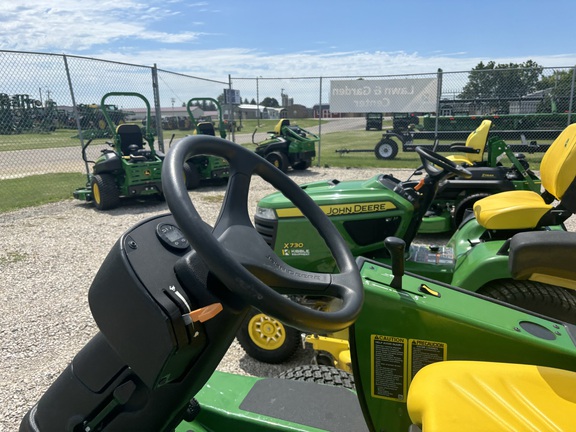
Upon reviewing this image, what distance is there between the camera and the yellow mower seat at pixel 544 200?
2.67m

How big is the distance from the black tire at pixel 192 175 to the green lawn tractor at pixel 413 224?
5691mm

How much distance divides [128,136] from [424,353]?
7747mm

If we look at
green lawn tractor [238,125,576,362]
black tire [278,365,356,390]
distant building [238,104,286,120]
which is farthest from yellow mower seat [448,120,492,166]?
distant building [238,104,286,120]

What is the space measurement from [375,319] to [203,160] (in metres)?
8.16

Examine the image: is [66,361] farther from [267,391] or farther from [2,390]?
[267,391]

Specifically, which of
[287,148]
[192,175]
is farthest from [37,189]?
[287,148]

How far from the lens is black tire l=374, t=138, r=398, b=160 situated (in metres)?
13.6

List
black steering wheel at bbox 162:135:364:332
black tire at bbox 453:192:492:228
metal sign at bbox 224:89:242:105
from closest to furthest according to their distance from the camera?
1. black steering wheel at bbox 162:135:364:332
2. black tire at bbox 453:192:492:228
3. metal sign at bbox 224:89:242:105

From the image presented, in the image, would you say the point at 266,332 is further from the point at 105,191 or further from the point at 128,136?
the point at 128,136

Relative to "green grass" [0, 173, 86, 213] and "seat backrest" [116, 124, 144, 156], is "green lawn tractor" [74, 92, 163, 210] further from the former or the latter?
"green grass" [0, 173, 86, 213]

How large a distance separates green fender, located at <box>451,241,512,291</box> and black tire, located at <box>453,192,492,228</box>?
7.65 feet

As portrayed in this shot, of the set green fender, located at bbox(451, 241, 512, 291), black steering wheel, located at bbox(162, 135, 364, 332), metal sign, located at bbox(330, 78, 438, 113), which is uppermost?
metal sign, located at bbox(330, 78, 438, 113)

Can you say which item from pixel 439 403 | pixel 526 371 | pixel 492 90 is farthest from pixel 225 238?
pixel 492 90

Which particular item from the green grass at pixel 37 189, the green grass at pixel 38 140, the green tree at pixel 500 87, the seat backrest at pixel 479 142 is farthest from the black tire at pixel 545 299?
the green tree at pixel 500 87
